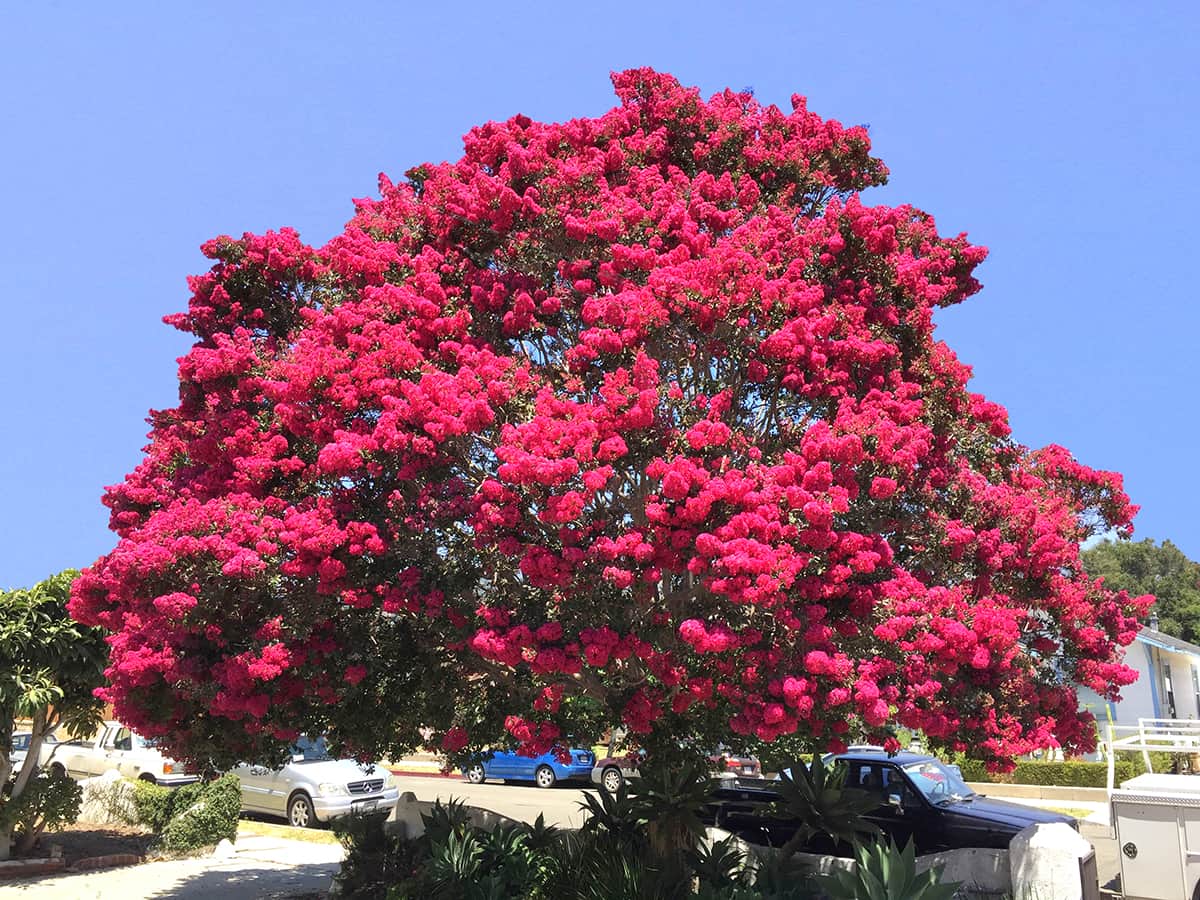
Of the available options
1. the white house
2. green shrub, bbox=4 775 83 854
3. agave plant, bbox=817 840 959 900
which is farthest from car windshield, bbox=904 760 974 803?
the white house

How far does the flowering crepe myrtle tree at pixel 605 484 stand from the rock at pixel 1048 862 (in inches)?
42.7

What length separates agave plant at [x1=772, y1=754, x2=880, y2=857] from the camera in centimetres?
1038

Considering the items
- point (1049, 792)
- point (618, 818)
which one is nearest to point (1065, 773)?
point (1049, 792)

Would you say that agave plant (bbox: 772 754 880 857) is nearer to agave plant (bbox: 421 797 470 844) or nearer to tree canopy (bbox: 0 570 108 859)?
agave plant (bbox: 421 797 470 844)

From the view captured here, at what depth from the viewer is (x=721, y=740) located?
11125 mm

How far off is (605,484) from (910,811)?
22.4 ft

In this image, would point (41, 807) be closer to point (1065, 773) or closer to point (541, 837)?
point (541, 837)

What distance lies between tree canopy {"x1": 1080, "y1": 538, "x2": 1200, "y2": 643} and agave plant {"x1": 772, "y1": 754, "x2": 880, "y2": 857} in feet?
214

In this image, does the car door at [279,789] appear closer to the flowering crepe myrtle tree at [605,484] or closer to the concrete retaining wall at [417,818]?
the concrete retaining wall at [417,818]

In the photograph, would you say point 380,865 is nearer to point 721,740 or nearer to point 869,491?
point 721,740

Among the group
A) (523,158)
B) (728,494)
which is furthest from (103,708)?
(728,494)

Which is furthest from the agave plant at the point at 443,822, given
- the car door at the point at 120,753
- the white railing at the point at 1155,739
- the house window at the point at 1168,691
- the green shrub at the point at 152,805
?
the house window at the point at 1168,691

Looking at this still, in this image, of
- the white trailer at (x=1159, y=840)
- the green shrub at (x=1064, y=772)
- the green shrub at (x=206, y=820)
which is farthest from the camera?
the green shrub at (x=1064, y=772)

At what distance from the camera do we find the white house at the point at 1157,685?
1294 inches
